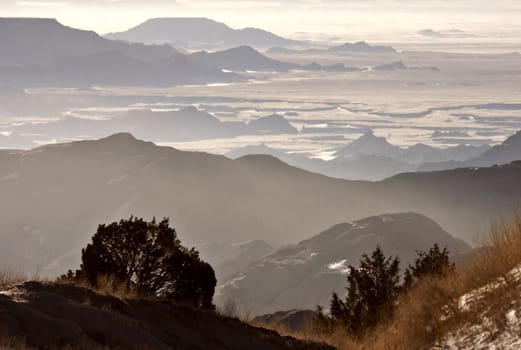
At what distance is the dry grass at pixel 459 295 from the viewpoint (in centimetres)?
1264

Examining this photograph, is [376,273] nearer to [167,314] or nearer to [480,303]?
[167,314]

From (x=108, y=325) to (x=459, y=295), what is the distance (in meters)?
6.27

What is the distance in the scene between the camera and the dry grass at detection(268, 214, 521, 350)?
498 inches

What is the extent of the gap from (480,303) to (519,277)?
0.71m

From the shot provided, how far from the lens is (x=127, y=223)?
87.6 ft

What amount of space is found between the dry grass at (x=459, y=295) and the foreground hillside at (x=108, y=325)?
14.9ft

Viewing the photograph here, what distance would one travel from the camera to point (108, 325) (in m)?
15.1

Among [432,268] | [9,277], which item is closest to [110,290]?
[9,277]

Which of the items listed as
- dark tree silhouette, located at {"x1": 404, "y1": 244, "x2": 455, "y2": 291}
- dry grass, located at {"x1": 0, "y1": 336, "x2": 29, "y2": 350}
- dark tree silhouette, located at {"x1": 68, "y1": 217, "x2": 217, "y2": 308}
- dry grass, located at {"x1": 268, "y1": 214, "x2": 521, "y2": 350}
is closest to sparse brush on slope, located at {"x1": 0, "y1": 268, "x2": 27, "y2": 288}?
dry grass, located at {"x1": 0, "y1": 336, "x2": 29, "y2": 350}

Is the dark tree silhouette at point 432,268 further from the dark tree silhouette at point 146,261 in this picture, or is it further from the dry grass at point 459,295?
the dark tree silhouette at point 146,261

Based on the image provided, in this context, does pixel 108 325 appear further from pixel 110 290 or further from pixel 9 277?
pixel 9 277

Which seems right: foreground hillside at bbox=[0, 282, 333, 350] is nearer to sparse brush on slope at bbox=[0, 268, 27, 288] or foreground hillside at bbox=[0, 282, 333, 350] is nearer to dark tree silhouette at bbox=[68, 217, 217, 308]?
sparse brush on slope at bbox=[0, 268, 27, 288]

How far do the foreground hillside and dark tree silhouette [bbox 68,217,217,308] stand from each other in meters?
5.23

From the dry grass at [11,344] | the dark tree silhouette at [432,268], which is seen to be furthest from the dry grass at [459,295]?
the dry grass at [11,344]
